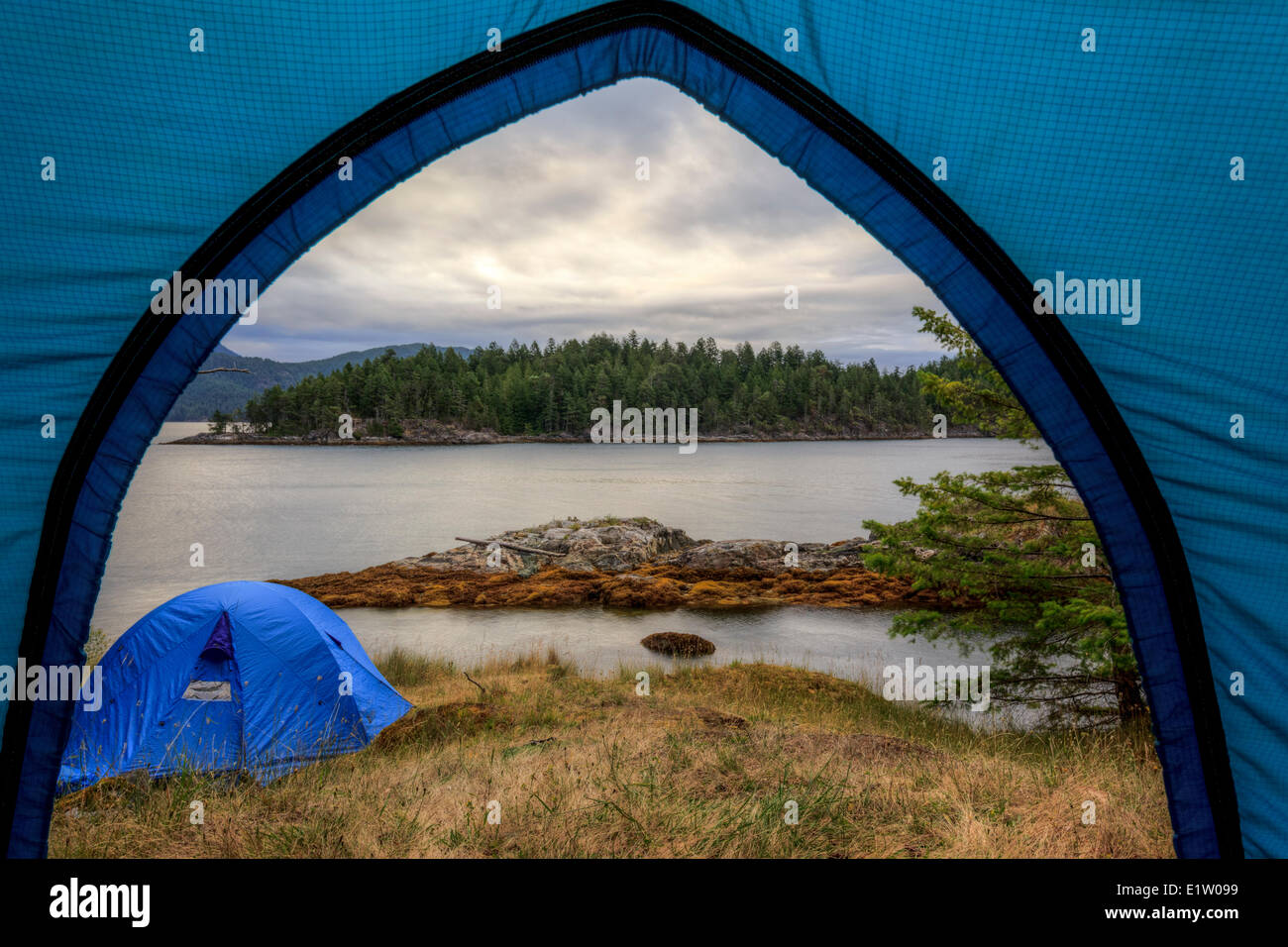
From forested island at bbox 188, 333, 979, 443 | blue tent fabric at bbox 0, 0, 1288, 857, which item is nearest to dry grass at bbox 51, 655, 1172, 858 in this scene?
blue tent fabric at bbox 0, 0, 1288, 857

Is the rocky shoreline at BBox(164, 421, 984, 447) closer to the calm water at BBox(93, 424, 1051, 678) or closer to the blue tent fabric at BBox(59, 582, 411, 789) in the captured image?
the calm water at BBox(93, 424, 1051, 678)

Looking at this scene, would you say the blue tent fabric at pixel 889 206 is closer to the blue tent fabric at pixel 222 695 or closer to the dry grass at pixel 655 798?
the dry grass at pixel 655 798

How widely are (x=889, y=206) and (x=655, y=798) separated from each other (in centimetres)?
416

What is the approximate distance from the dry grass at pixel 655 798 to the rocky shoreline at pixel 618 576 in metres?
14.5

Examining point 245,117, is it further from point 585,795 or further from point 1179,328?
point 585,795

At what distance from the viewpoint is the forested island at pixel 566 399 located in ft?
381

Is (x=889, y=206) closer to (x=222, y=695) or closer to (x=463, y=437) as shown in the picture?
Answer: (x=222, y=695)

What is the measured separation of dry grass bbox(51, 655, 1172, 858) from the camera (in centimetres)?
405

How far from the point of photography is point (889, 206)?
2.26m

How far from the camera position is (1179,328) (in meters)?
2.10

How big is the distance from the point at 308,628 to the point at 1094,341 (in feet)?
26.1

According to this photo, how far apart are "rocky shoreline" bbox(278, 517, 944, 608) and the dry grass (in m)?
14.5

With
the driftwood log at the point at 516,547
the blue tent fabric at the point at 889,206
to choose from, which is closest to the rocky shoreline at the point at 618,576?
the driftwood log at the point at 516,547
